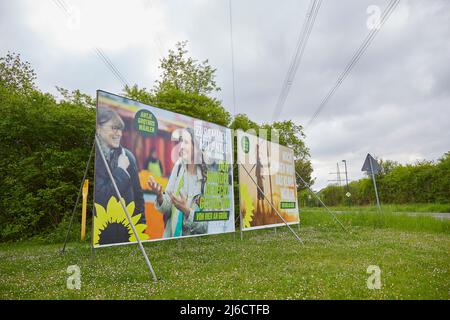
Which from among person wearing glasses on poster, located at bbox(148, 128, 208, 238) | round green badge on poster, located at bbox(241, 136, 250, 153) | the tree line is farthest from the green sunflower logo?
the tree line

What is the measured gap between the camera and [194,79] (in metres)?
23.9

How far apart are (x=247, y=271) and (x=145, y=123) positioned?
4851mm

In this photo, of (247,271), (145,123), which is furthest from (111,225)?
(247,271)

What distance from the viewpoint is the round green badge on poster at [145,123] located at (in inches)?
330

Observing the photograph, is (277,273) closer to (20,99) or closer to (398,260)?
(398,260)

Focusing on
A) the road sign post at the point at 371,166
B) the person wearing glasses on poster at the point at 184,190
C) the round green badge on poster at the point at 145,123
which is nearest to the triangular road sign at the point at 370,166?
the road sign post at the point at 371,166

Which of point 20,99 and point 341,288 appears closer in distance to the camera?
point 341,288

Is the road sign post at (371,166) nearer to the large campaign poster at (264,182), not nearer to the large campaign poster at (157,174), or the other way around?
the large campaign poster at (264,182)

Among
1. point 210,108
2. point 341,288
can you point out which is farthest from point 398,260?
point 210,108

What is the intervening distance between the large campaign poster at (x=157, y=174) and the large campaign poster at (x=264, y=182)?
2.05 feet

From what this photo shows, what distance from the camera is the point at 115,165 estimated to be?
773cm

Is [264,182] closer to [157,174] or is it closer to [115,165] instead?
[157,174]

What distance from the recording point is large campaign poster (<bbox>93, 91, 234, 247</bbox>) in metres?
7.44
